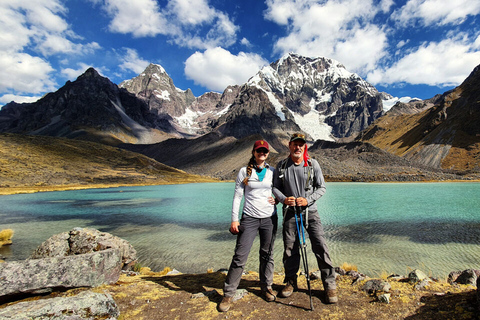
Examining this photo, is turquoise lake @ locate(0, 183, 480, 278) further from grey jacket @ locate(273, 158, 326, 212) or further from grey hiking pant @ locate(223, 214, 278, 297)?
grey jacket @ locate(273, 158, 326, 212)

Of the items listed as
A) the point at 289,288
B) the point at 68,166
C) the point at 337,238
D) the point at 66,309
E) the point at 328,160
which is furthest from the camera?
the point at 328,160

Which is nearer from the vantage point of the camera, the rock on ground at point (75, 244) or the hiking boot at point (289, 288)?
the hiking boot at point (289, 288)

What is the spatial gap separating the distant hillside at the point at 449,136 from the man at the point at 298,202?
116762mm

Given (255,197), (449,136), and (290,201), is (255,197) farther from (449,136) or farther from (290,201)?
(449,136)

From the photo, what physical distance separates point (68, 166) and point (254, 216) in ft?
351

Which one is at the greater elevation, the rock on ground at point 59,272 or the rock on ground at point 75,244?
the rock on ground at point 59,272

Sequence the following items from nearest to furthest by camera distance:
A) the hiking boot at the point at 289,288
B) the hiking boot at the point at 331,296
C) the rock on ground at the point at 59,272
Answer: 1. the rock on ground at the point at 59,272
2. the hiking boot at the point at 331,296
3. the hiking boot at the point at 289,288

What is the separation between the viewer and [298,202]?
545 cm

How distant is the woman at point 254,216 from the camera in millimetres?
5570

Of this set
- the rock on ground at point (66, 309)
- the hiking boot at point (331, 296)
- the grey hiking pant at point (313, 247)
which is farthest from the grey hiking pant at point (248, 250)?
the rock on ground at point (66, 309)

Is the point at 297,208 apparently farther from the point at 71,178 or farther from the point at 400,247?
the point at 71,178

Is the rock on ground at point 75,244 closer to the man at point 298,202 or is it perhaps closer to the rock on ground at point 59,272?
the rock on ground at point 59,272

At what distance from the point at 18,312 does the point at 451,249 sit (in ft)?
53.4

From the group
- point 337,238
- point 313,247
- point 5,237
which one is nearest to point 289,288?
point 313,247
